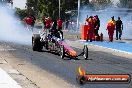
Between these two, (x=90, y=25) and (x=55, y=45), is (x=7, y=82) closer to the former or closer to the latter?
(x=55, y=45)

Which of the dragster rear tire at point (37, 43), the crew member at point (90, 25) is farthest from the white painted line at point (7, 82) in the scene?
the crew member at point (90, 25)

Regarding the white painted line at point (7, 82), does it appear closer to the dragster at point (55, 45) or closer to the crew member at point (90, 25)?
the dragster at point (55, 45)

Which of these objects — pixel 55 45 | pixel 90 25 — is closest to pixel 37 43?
pixel 55 45

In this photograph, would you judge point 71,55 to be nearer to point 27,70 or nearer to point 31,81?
point 27,70

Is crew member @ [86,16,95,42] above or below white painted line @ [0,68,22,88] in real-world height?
above

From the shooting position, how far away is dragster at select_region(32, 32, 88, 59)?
1722cm

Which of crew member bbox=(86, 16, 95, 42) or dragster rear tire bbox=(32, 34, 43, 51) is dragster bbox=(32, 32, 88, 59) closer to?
dragster rear tire bbox=(32, 34, 43, 51)

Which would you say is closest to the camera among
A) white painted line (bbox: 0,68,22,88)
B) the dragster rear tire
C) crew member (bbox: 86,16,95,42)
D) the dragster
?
white painted line (bbox: 0,68,22,88)

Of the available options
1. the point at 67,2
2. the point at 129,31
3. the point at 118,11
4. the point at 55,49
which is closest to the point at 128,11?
the point at 118,11

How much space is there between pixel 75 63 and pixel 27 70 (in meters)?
2.63

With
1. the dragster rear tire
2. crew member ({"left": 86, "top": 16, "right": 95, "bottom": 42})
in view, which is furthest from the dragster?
crew member ({"left": 86, "top": 16, "right": 95, "bottom": 42})

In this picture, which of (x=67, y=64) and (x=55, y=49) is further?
(x=55, y=49)

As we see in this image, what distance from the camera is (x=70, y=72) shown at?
1346 centimetres

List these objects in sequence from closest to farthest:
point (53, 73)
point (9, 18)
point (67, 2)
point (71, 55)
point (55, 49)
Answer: point (53, 73) → point (71, 55) → point (55, 49) → point (9, 18) → point (67, 2)
